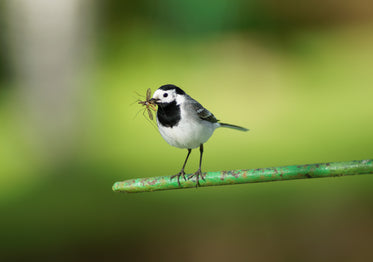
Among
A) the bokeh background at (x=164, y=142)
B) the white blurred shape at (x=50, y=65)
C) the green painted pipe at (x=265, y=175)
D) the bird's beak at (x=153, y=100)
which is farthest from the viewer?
the white blurred shape at (x=50, y=65)

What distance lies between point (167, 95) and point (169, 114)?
0.09m

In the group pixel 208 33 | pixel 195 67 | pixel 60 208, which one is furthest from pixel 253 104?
pixel 60 208

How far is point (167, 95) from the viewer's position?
7.73ft

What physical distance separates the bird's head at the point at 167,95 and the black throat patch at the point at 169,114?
2 centimetres

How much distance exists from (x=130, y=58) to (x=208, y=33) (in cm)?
155

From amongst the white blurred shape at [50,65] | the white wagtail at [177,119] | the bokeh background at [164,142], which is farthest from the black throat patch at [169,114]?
the white blurred shape at [50,65]

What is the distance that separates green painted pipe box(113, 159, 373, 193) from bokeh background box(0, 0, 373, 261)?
1.62 meters

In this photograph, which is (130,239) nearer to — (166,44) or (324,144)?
(324,144)

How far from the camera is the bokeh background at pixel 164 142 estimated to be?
4.68m

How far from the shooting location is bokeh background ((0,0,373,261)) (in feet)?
15.4

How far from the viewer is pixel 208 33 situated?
31.2 feet

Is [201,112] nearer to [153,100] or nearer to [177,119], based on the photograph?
[177,119]

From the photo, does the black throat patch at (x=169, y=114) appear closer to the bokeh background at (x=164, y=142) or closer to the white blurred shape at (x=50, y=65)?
the bokeh background at (x=164, y=142)

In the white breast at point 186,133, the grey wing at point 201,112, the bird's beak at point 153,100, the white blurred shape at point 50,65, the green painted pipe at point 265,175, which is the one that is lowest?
the green painted pipe at point 265,175
